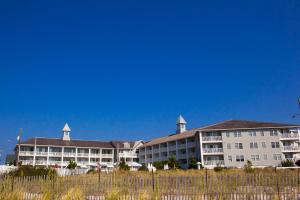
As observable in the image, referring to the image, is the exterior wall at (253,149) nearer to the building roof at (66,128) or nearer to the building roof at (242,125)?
the building roof at (242,125)

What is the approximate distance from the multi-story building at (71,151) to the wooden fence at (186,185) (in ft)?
171

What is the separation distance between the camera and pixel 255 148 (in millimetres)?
61031

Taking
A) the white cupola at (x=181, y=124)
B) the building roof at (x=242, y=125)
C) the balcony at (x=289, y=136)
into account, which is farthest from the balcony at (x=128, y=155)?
the balcony at (x=289, y=136)

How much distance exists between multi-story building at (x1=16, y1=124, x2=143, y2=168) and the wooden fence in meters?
52.1

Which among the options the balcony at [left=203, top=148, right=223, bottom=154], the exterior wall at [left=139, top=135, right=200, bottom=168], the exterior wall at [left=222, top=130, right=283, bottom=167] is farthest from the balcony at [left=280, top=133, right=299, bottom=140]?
the exterior wall at [left=139, top=135, right=200, bottom=168]

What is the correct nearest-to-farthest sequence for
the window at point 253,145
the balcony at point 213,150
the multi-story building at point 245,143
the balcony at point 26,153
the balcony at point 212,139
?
the multi-story building at point 245,143
the window at point 253,145
the balcony at point 213,150
the balcony at point 212,139
the balcony at point 26,153

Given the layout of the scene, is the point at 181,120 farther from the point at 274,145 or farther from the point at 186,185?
the point at 186,185

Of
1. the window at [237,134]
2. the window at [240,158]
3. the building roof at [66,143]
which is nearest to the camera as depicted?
the window at [240,158]

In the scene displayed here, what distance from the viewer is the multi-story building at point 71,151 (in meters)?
76.5

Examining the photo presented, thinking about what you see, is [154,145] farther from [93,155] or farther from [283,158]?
[283,158]

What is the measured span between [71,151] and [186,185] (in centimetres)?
6935

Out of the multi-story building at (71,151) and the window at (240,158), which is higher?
the multi-story building at (71,151)

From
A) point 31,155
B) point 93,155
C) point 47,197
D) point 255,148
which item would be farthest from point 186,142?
point 47,197

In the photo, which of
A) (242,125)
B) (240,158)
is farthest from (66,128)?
(240,158)
